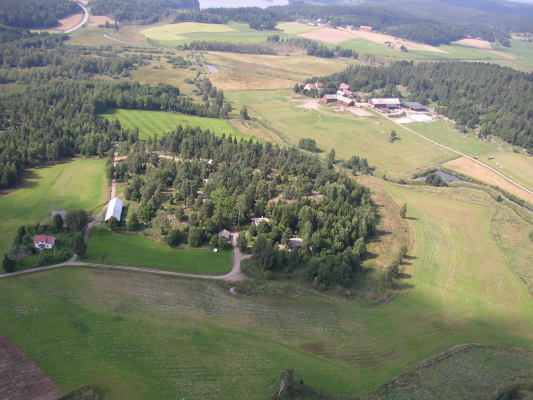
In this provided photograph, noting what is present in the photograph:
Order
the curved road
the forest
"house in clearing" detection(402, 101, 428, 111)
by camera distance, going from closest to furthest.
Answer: the forest
the curved road
"house in clearing" detection(402, 101, 428, 111)

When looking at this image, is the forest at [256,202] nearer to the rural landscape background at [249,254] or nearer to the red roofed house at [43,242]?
the rural landscape background at [249,254]

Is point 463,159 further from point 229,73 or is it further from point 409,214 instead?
point 229,73

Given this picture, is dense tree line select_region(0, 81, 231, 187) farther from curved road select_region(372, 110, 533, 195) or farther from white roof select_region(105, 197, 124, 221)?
curved road select_region(372, 110, 533, 195)

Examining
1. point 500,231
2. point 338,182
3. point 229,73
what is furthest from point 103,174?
point 229,73

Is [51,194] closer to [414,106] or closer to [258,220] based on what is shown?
[258,220]

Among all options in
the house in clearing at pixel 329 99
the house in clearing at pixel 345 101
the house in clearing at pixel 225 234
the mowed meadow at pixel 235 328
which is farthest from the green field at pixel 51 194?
the house in clearing at pixel 345 101

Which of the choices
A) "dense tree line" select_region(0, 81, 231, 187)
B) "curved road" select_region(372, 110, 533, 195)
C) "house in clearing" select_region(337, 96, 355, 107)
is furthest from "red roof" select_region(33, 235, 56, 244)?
"house in clearing" select_region(337, 96, 355, 107)
